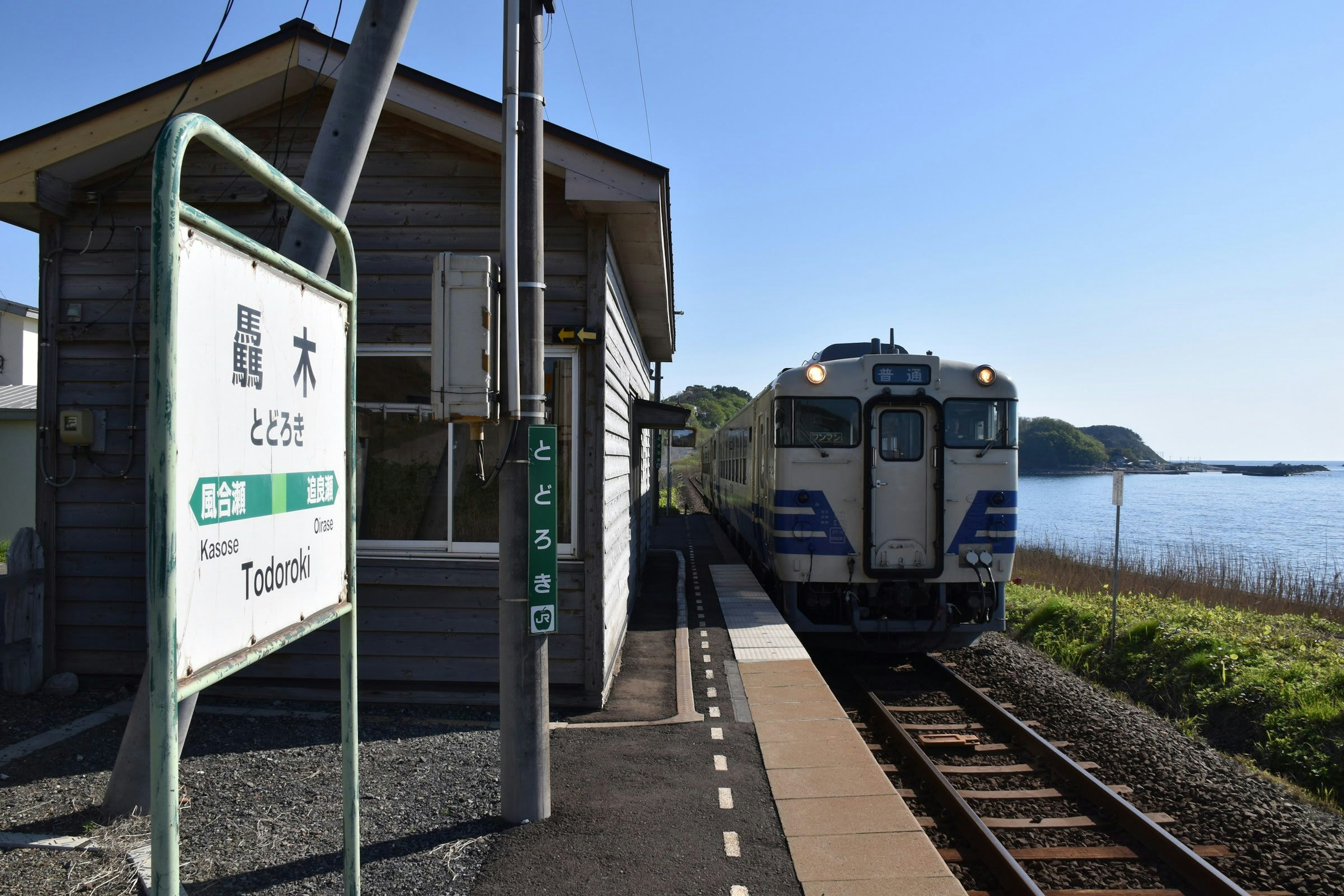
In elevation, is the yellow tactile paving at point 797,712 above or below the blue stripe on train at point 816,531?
below

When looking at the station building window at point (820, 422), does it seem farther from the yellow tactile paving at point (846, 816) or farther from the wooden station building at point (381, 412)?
the yellow tactile paving at point (846, 816)

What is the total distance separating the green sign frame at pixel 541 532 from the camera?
161 inches

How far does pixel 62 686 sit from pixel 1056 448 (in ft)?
301

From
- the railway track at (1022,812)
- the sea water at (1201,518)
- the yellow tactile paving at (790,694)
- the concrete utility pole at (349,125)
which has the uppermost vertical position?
the concrete utility pole at (349,125)

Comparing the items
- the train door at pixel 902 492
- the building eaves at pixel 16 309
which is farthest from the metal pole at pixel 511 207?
the building eaves at pixel 16 309

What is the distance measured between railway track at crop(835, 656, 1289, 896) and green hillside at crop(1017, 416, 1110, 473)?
8271 centimetres

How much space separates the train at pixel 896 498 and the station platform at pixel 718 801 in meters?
1.39

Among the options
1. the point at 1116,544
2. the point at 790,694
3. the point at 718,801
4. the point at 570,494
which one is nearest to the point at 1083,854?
the point at 718,801

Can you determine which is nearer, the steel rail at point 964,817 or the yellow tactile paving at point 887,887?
the yellow tactile paving at point 887,887

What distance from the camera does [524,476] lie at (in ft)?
13.4

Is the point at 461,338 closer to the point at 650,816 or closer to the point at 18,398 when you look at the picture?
the point at 650,816

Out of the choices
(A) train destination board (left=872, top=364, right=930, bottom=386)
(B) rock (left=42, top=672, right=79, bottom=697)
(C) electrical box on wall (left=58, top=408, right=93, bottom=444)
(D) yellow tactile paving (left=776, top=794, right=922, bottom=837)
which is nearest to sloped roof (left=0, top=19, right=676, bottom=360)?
(C) electrical box on wall (left=58, top=408, right=93, bottom=444)

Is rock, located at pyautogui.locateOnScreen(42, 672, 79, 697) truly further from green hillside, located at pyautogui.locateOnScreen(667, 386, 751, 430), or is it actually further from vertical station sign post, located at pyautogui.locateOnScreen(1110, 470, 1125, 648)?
Result: green hillside, located at pyautogui.locateOnScreen(667, 386, 751, 430)

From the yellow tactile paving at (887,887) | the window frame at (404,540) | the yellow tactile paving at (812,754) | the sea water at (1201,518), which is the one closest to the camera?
the yellow tactile paving at (887,887)
